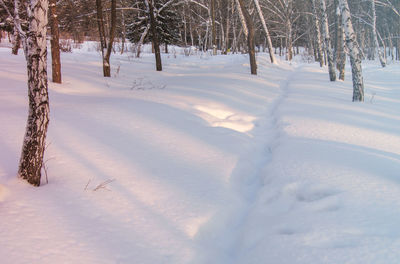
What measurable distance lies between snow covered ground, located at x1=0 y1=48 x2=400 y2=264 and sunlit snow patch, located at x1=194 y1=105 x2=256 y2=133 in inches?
2.6

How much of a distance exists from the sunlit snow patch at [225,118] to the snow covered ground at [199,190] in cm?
7

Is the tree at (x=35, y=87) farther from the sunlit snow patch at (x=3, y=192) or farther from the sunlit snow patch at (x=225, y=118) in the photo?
the sunlit snow patch at (x=225, y=118)

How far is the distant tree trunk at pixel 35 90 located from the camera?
2627 millimetres

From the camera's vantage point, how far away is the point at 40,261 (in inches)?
76.5

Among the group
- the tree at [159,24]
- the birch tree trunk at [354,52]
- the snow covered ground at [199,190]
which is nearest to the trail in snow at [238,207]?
the snow covered ground at [199,190]

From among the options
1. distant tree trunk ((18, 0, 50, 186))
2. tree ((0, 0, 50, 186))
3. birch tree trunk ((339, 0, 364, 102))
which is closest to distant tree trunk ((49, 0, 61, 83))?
tree ((0, 0, 50, 186))

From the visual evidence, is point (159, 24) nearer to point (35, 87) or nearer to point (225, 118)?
point (225, 118)

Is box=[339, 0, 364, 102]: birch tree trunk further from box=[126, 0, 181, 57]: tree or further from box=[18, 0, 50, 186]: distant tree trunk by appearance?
box=[126, 0, 181, 57]: tree

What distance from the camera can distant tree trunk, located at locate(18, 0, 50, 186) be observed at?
2627mm

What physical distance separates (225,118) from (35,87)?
14.7ft

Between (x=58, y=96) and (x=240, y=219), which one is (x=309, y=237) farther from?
(x=58, y=96)

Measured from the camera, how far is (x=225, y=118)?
6641 mm

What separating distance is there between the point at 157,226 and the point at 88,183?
3.09 ft

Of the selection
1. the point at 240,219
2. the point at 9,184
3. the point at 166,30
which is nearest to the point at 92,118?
the point at 9,184
